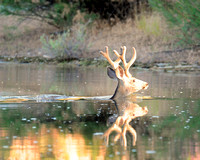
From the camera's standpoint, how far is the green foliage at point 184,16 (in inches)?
857

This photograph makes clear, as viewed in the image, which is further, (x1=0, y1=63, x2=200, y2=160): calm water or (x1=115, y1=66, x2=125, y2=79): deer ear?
(x1=115, y1=66, x2=125, y2=79): deer ear

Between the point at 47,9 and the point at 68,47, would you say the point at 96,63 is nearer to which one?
the point at 68,47

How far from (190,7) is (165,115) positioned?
1171cm

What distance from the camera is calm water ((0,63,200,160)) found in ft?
24.4

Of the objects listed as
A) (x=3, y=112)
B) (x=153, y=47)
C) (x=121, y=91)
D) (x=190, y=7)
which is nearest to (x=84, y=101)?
(x=121, y=91)

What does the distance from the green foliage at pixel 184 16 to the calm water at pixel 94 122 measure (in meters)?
4.83

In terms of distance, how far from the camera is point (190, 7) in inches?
857

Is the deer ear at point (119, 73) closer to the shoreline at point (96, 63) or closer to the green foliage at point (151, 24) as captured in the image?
the shoreline at point (96, 63)

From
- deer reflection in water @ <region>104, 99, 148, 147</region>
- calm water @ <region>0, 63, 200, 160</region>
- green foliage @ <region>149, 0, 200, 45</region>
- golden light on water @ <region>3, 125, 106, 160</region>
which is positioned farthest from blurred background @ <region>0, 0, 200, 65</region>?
golden light on water @ <region>3, 125, 106, 160</region>

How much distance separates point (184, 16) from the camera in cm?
2239

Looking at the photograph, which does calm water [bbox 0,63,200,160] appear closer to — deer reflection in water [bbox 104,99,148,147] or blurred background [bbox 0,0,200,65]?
deer reflection in water [bbox 104,99,148,147]

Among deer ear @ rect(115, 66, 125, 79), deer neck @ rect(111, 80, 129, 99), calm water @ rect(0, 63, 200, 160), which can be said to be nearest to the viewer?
calm water @ rect(0, 63, 200, 160)

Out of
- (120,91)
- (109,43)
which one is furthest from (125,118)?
(109,43)

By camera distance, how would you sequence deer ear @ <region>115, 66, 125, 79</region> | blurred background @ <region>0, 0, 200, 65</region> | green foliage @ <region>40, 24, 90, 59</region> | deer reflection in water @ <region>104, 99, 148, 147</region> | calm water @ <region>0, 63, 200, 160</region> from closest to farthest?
calm water @ <region>0, 63, 200, 160</region>, deer reflection in water @ <region>104, 99, 148, 147</region>, deer ear @ <region>115, 66, 125, 79</region>, blurred background @ <region>0, 0, 200, 65</region>, green foliage @ <region>40, 24, 90, 59</region>
